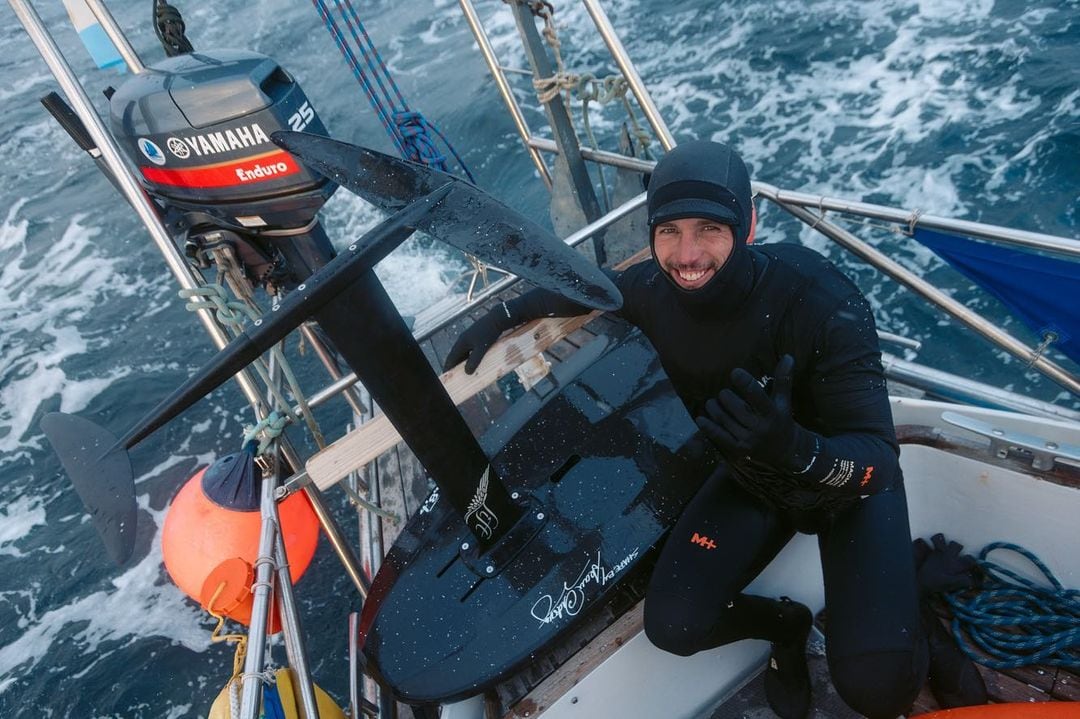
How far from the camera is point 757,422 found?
5.58 feet

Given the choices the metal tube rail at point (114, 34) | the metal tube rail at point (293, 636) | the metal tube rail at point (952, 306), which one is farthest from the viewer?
the metal tube rail at point (114, 34)

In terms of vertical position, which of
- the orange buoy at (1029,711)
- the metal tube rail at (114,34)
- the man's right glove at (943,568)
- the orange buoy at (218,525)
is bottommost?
the man's right glove at (943,568)

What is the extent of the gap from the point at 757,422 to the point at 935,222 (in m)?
1.64

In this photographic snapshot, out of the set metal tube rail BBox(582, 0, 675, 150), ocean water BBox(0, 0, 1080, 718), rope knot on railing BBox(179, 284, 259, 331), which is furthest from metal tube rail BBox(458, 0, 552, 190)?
rope knot on railing BBox(179, 284, 259, 331)

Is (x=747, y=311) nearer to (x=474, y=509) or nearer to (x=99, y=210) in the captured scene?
(x=474, y=509)

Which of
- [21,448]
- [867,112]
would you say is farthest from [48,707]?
[867,112]

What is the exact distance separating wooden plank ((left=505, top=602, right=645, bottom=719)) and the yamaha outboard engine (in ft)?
7.40

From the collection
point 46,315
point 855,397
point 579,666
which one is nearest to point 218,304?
point 579,666

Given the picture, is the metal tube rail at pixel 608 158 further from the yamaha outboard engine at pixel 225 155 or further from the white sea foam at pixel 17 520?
the white sea foam at pixel 17 520

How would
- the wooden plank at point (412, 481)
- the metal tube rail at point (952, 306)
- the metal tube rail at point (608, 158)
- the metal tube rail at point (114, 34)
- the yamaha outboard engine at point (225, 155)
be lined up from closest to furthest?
the metal tube rail at point (952, 306) < the metal tube rail at point (114, 34) < the yamaha outboard engine at point (225, 155) < the wooden plank at point (412, 481) < the metal tube rail at point (608, 158)

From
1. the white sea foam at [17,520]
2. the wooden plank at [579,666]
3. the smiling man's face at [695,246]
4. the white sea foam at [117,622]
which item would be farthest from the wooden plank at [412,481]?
the white sea foam at [17,520]

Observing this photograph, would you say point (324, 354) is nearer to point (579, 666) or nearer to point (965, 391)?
point (579, 666)

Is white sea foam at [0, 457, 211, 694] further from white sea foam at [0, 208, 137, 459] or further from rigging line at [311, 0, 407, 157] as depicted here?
rigging line at [311, 0, 407, 157]

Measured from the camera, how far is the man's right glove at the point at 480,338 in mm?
2570
